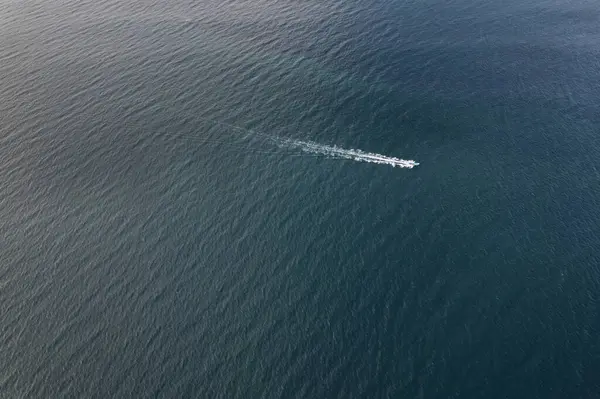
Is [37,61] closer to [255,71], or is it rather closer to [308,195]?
[255,71]

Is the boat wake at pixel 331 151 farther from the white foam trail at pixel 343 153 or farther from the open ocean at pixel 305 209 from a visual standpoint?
the open ocean at pixel 305 209

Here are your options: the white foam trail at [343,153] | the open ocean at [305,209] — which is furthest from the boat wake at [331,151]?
the open ocean at [305,209]

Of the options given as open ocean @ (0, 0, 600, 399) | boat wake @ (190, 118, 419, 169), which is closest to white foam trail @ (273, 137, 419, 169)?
boat wake @ (190, 118, 419, 169)

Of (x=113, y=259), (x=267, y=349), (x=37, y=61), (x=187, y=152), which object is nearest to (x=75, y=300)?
(x=113, y=259)

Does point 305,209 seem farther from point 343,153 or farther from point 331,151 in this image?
point 343,153

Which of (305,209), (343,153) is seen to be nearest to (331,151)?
(343,153)

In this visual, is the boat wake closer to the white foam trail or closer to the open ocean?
the white foam trail
